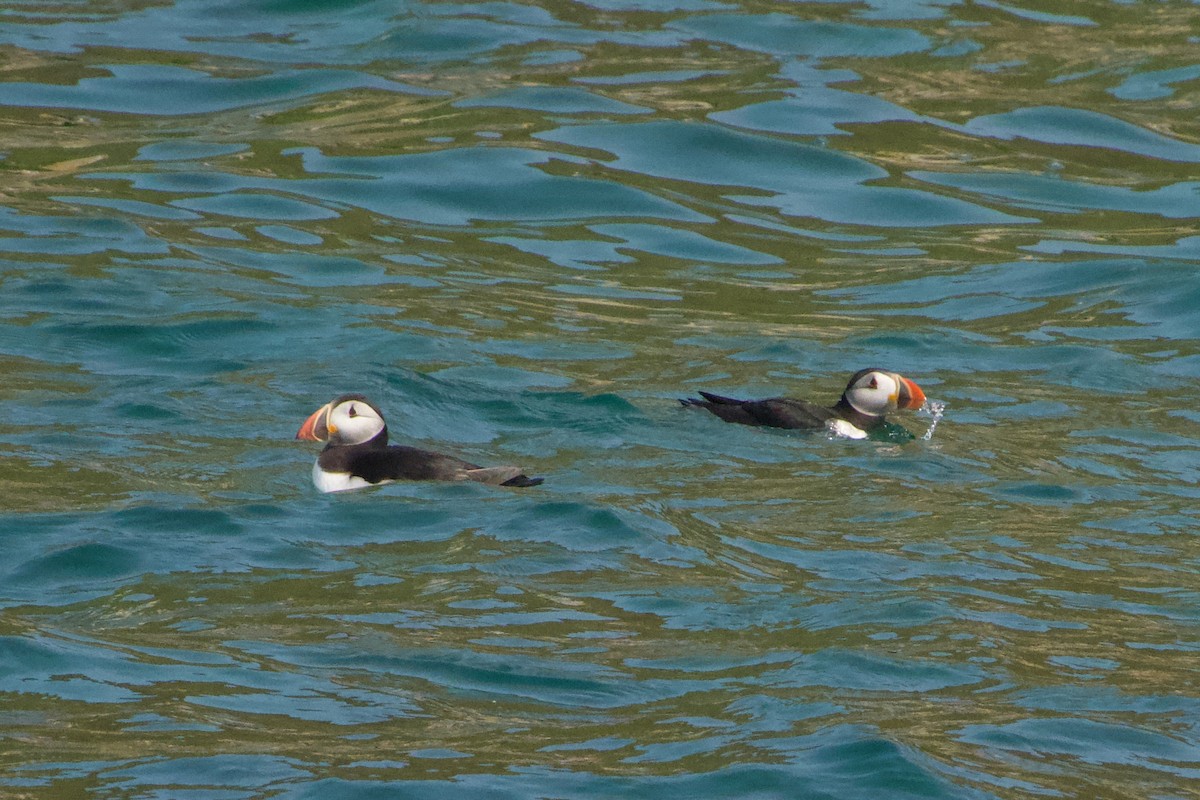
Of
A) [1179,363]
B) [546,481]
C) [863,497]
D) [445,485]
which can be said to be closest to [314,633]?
[445,485]

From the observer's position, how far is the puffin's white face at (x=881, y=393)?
10.2 metres

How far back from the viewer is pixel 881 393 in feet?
33.4

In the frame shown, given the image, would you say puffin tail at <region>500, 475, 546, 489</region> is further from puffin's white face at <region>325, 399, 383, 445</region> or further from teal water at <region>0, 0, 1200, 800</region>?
puffin's white face at <region>325, 399, 383, 445</region>

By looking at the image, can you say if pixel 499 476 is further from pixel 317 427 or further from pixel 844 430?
pixel 844 430

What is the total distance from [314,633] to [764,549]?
2184 mm

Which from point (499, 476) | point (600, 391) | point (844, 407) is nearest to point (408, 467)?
point (499, 476)

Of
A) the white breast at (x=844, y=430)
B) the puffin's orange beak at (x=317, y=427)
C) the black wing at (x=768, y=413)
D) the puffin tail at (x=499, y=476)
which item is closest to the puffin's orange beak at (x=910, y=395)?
the white breast at (x=844, y=430)

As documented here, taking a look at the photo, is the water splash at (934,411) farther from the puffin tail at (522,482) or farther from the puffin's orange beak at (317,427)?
the puffin's orange beak at (317,427)

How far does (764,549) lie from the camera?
7.82 meters

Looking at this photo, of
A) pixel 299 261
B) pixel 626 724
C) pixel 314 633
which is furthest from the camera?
pixel 299 261

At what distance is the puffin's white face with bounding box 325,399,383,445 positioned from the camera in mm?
8914

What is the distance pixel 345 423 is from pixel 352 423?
3cm

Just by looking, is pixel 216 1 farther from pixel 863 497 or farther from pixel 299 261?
pixel 863 497

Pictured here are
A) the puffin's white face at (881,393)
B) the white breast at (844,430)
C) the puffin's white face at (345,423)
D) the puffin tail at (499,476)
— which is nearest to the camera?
the puffin tail at (499,476)
